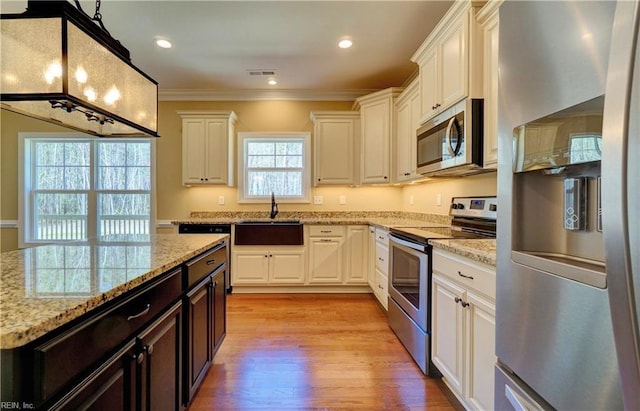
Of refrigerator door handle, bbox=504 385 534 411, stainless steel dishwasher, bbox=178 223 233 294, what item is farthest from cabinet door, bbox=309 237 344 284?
refrigerator door handle, bbox=504 385 534 411

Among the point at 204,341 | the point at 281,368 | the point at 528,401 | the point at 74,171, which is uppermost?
the point at 74,171

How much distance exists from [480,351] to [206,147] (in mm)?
3725

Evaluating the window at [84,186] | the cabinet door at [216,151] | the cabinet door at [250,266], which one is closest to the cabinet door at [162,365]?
the cabinet door at [250,266]

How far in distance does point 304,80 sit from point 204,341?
3210 millimetres

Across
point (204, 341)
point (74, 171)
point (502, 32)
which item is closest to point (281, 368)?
point (204, 341)

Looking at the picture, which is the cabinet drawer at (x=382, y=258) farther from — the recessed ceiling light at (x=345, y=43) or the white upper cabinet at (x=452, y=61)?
the recessed ceiling light at (x=345, y=43)

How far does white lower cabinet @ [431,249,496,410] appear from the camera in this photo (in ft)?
4.39

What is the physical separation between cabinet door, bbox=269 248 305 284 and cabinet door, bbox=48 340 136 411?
2655 mm

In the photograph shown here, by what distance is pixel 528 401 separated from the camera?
892mm

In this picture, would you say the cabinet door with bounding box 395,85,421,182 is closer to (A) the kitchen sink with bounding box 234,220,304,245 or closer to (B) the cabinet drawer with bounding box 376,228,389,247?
(B) the cabinet drawer with bounding box 376,228,389,247

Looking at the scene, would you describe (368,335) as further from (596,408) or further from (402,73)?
(402,73)

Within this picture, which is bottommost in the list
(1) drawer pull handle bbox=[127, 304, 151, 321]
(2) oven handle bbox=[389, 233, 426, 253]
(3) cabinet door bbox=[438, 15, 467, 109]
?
(1) drawer pull handle bbox=[127, 304, 151, 321]

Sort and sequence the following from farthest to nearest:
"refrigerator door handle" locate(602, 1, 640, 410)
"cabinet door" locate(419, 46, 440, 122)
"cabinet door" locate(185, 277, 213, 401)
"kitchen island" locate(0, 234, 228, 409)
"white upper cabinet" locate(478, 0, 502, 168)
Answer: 1. "cabinet door" locate(419, 46, 440, 122)
2. "white upper cabinet" locate(478, 0, 502, 168)
3. "cabinet door" locate(185, 277, 213, 401)
4. "kitchen island" locate(0, 234, 228, 409)
5. "refrigerator door handle" locate(602, 1, 640, 410)

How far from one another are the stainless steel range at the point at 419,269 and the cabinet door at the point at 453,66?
0.78m
